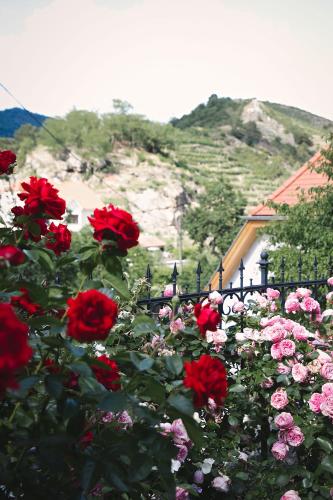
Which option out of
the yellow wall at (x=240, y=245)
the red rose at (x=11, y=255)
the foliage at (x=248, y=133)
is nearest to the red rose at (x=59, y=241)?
the red rose at (x=11, y=255)

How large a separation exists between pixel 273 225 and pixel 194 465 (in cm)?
1091

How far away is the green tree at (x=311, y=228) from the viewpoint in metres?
12.0

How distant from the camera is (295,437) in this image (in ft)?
8.95

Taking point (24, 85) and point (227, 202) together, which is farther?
point (24, 85)

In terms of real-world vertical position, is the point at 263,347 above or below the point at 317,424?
above

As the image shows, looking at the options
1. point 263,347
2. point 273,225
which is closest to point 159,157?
point 273,225

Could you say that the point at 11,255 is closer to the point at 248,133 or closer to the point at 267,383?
the point at 267,383

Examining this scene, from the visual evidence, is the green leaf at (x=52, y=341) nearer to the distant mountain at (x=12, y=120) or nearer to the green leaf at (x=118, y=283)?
the green leaf at (x=118, y=283)

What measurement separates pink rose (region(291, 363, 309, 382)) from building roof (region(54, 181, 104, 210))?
191 ft

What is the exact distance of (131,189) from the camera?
69.2 m

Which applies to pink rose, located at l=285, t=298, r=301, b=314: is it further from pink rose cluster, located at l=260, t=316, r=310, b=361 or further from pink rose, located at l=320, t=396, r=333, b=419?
pink rose, located at l=320, t=396, r=333, b=419

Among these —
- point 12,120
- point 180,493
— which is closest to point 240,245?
point 180,493

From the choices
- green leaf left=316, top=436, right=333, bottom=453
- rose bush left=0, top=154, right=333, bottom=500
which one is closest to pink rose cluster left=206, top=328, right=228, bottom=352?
rose bush left=0, top=154, right=333, bottom=500

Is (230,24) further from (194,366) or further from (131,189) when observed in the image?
(194,366)
